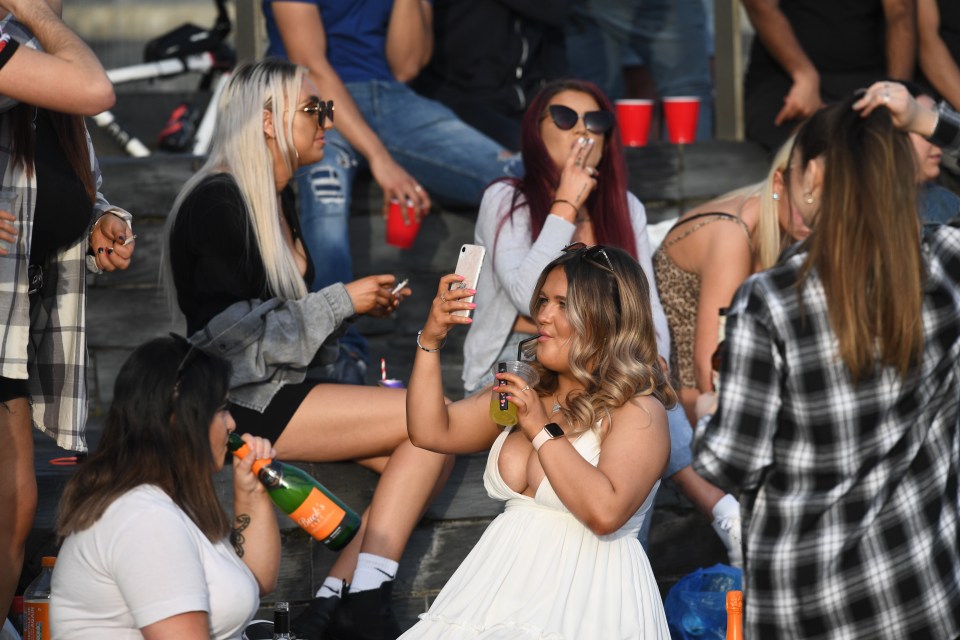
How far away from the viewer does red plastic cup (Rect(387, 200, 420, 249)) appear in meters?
5.17

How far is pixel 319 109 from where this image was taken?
14.6 ft

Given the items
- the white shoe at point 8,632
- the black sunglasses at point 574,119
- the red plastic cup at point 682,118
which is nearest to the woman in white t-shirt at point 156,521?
the white shoe at point 8,632

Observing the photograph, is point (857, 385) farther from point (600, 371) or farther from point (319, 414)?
point (319, 414)

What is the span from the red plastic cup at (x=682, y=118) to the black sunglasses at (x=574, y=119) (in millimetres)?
1644

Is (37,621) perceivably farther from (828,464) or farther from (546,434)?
(828,464)

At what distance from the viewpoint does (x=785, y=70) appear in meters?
6.14

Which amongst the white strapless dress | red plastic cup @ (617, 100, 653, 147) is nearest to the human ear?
the white strapless dress

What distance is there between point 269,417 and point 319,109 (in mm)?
1032

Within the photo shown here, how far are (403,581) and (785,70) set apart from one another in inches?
123

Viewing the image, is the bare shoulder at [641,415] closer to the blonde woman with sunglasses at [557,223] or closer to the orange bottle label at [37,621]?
the blonde woman with sunglasses at [557,223]

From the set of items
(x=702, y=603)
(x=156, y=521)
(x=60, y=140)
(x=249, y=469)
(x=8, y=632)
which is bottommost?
(x=702, y=603)

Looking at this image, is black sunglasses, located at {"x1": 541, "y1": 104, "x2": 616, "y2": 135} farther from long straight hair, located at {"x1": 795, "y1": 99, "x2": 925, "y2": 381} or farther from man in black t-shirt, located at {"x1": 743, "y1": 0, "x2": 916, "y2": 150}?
long straight hair, located at {"x1": 795, "y1": 99, "x2": 925, "y2": 381}

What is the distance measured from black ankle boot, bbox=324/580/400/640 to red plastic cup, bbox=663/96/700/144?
3106 mm

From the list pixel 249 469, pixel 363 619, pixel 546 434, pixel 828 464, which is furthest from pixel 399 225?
pixel 828 464
